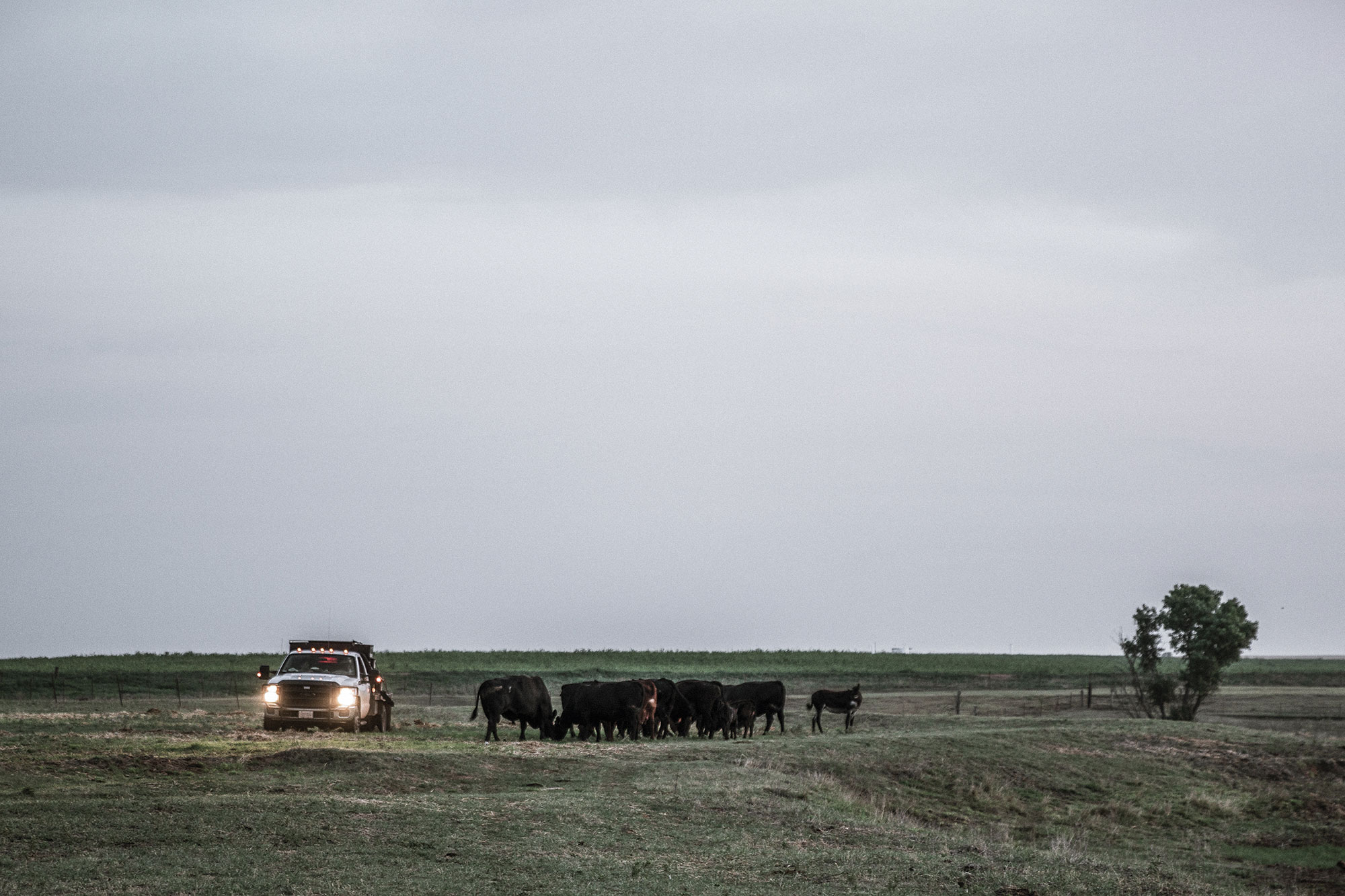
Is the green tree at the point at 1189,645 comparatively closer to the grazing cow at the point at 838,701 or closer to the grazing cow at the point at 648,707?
the grazing cow at the point at 838,701

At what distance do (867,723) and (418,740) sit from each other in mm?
20087

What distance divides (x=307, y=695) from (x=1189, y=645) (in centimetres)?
3582

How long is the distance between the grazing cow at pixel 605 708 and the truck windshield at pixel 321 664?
6128mm

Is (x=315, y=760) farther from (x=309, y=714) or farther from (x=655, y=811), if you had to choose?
(x=309, y=714)

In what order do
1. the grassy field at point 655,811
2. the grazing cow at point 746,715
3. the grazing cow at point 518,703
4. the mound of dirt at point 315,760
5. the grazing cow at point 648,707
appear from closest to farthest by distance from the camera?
the grassy field at point 655,811 < the mound of dirt at point 315,760 < the grazing cow at point 518,703 < the grazing cow at point 648,707 < the grazing cow at point 746,715

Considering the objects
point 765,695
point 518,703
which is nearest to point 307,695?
point 518,703

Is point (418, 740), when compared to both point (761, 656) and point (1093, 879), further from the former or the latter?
point (761, 656)

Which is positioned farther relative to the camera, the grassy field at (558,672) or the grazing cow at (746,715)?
the grassy field at (558,672)

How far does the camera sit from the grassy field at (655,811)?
14750 millimetres

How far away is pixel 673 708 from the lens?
1511 inches

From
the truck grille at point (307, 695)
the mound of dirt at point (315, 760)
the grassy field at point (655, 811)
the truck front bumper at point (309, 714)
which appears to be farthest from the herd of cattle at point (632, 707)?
the mound of dirt at point (315, 760)

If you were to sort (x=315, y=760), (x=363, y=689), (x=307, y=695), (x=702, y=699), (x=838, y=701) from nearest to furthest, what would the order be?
(x=315, y=760)
(x=307, y=695)
(x=363, y=689)
(x=702, y=699)
(x=838, y=701)

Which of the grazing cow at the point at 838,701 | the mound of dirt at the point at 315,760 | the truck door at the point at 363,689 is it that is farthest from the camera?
the grazing cow at the point at 838,701

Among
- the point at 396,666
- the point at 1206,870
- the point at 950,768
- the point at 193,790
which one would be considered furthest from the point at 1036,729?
the point at 396,666
